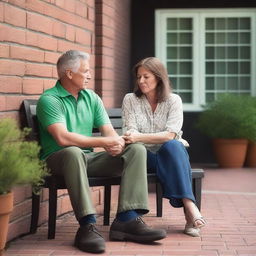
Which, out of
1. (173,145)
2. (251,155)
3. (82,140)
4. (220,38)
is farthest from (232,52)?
(82,140)

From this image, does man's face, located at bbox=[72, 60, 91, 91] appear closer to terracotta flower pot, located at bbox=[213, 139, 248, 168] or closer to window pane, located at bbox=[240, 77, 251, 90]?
terracotta flower pot, located at bbox=[213, 139, 248, 168]

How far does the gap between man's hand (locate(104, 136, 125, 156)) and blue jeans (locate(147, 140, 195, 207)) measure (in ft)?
1.16

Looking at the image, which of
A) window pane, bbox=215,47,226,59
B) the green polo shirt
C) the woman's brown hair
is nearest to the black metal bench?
the green polo shirt

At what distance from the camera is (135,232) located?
16.0ft

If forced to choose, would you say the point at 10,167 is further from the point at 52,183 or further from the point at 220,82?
the point at 220,82

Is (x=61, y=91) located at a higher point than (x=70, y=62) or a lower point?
lower

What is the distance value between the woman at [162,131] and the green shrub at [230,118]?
5402mm

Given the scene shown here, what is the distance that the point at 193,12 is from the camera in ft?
40.5

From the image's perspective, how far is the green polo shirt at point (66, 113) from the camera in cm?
495

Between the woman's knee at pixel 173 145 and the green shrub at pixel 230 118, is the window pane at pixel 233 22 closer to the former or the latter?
the green shrub at pixel 230 118

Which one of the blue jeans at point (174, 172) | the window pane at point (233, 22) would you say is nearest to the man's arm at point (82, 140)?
the blue jeans at point (174, 172)

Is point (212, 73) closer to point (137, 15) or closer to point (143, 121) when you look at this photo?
point (137, 15)

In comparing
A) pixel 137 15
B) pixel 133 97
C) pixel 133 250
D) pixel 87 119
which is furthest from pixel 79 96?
pixel 137 15

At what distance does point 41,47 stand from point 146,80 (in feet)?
→ 2.73
